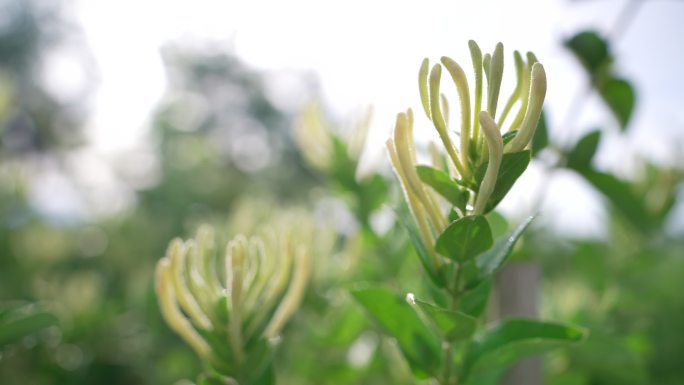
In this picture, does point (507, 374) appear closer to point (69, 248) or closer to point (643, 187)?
point (643, 187)

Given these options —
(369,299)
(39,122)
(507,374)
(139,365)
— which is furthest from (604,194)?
(39,122)

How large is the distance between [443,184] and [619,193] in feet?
1.33

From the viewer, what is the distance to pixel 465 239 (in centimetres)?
38

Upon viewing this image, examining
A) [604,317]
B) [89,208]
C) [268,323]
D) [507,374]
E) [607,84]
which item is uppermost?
[607,84]

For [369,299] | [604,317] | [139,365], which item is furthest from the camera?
[139,365]

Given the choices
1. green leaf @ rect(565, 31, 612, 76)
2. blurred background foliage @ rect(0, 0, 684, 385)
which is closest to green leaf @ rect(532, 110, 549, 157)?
blurred background foliage @ rect(0, 0, 684, 385)

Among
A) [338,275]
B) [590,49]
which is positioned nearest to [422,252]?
[590,49]

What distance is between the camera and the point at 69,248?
6.90ft

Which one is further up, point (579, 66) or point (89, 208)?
point (579, 66)

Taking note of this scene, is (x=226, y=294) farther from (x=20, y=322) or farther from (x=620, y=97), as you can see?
(x=620, y=97)

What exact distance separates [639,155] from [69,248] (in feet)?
5.82

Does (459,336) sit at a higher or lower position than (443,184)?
lower

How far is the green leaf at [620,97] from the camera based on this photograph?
74 cm

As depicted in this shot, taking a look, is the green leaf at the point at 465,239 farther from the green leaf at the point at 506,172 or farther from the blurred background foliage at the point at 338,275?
the blurred background foliage at the point at 338,275
